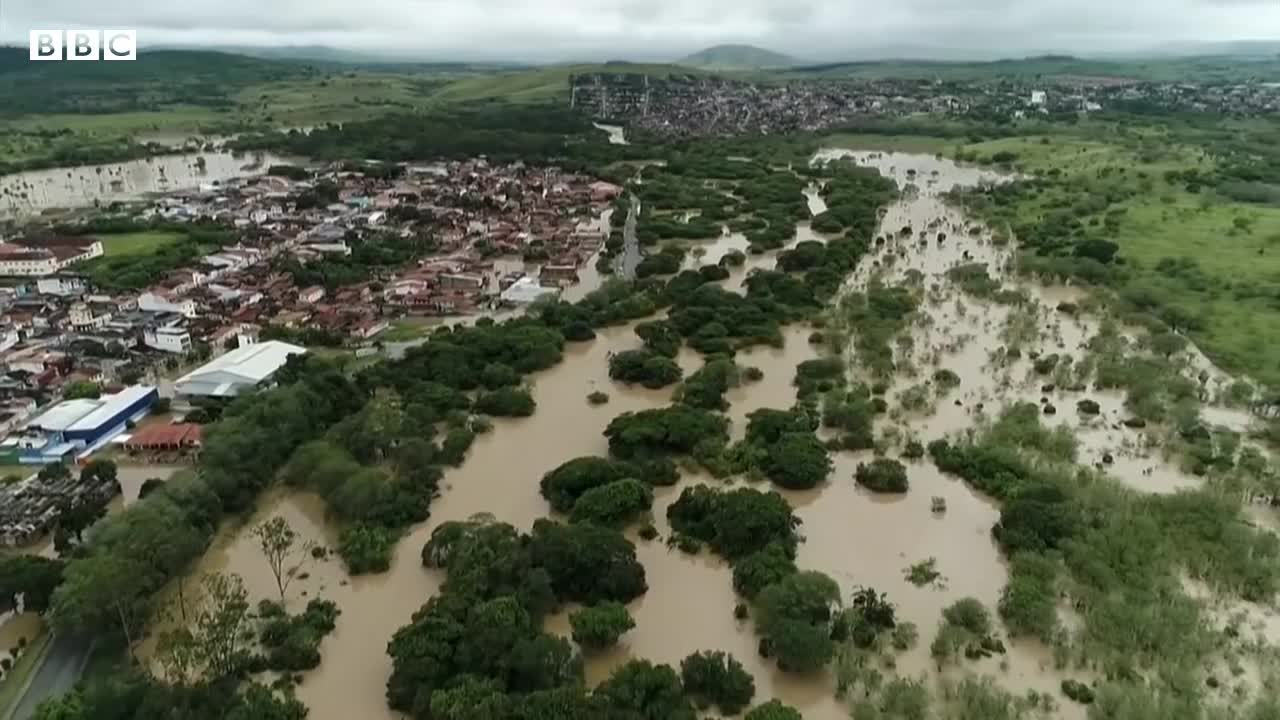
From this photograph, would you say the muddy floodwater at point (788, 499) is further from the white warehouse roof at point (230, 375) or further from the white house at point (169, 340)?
the white house at point (169, 340)

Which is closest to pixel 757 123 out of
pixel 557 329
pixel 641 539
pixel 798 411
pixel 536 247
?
pixel 536 247

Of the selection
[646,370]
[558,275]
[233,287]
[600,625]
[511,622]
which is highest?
[558,275]

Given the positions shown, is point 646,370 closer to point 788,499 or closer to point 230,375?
point 788,499

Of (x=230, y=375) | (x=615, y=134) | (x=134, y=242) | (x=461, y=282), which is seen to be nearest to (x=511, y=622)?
(x=230, y=375)

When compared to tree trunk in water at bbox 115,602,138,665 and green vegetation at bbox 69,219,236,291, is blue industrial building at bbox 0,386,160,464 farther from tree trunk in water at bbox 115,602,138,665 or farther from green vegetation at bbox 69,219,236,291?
green vegetation at bbox 69,219,236,291

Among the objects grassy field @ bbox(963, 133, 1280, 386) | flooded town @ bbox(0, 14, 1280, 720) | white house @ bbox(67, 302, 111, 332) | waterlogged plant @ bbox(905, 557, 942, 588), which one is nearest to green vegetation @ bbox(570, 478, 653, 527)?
flooded town @ bbox(0, 14, 1280, 720)

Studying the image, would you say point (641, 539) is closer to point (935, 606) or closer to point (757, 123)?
point (935, 606)
